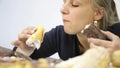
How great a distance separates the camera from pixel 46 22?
1.93 meters

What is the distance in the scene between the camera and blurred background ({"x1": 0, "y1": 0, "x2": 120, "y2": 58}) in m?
1.92

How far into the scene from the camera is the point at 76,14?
62 centimetres

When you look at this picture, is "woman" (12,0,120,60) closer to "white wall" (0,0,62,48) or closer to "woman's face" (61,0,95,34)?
"woman's face" (61,0,95,34)

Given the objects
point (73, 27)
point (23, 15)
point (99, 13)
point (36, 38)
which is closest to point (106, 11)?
point (99, 13)

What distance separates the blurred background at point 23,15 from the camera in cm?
192

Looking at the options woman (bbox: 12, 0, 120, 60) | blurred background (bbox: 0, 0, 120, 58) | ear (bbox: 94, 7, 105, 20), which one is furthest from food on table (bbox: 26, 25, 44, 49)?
blurred background (bbox: 0, 0, 120, 58)

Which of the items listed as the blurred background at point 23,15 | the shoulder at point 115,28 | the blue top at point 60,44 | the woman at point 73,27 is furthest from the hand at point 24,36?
the blurred background at point 23,15

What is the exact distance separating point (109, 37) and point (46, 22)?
4.95 ft

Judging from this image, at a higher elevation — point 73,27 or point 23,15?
point 73,27

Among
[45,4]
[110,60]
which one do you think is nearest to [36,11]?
[45,4]

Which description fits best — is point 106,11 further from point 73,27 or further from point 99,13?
point 73,27

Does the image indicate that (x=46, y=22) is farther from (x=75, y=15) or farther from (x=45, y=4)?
(x=75, y=15)

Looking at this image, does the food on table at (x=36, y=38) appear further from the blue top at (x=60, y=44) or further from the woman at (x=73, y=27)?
the blue top at (x=60, y=44)

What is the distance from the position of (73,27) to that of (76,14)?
0.04 metres
